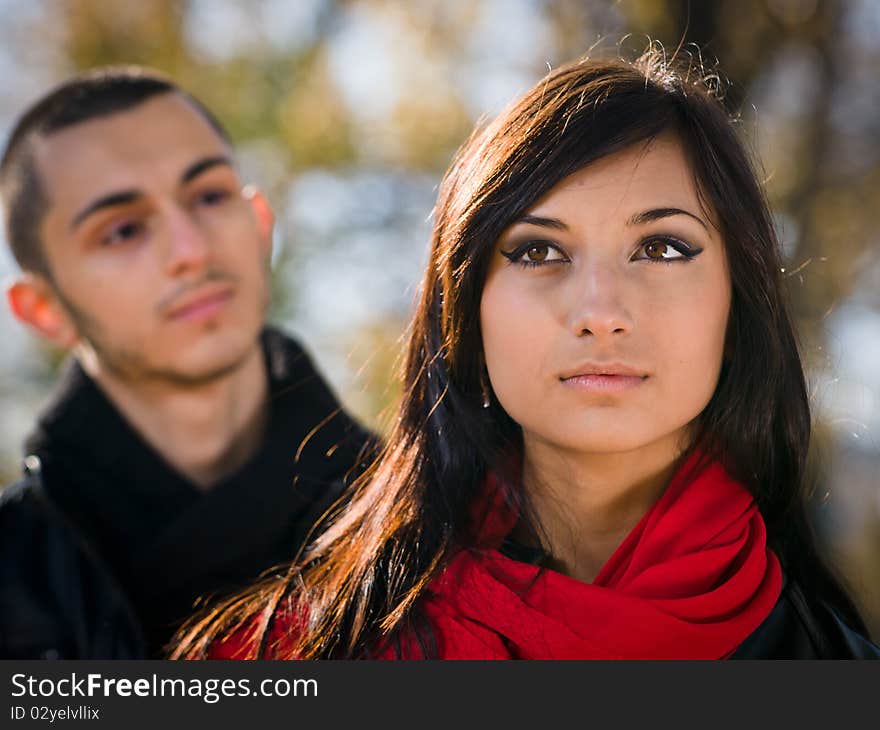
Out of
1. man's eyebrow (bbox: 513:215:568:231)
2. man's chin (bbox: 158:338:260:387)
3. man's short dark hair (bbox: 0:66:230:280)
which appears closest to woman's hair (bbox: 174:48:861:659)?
man's eyebrow (bbox: 513:215:568:231)

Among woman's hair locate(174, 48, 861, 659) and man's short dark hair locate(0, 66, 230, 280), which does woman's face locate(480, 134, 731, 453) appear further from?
man's short dark hair locate(0, 66, 230, 280)

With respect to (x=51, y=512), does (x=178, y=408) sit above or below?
above

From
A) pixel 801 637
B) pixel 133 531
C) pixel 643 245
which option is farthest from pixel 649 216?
pixel 133 531

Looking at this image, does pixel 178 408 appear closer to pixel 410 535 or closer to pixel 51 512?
pixel 51 512

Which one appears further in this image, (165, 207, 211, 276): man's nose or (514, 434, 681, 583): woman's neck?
(165, 207, 211, 276): man's nose

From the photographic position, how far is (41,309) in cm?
291

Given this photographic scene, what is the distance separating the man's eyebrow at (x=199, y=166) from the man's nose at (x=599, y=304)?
1.40 metres

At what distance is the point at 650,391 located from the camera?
66.6 inches

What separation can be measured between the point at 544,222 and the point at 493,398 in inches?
16.5

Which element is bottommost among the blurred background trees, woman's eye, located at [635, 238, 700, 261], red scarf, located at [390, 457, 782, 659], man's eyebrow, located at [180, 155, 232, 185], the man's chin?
red scarf, located at [390, 457, 782, 659]

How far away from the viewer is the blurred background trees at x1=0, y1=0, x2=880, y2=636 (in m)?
4.50

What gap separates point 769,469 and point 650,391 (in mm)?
379

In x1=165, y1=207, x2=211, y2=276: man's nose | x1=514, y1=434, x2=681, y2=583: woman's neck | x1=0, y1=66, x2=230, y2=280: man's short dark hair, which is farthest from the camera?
x1=0, y1=66, x2=230, y2=280: man's short dark hair

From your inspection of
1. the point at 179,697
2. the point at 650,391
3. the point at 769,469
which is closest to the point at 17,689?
the point at 179,697
